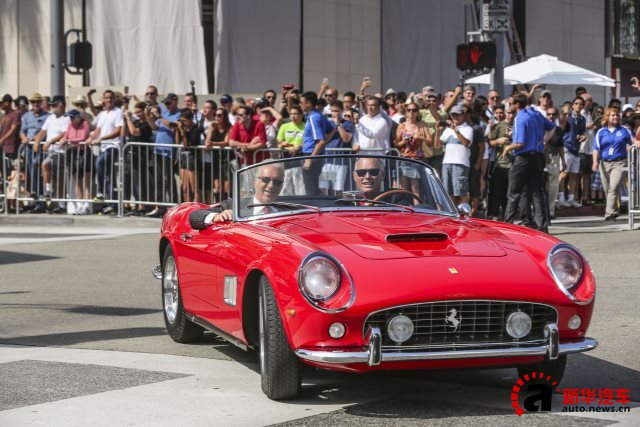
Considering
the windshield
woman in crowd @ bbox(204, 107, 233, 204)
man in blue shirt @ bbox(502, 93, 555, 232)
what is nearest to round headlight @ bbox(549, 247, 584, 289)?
the windshield

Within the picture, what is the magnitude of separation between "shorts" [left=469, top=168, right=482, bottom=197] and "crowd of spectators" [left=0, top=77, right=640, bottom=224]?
0.05 ft

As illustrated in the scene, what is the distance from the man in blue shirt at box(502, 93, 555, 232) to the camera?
17.1 m

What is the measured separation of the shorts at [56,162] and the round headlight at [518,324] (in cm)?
1555

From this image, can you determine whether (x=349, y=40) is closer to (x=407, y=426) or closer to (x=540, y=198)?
(x=540, y=198)

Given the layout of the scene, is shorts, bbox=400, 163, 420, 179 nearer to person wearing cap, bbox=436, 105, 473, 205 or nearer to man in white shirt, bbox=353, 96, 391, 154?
man in white shirt, bbox=353, 96, 391, 154

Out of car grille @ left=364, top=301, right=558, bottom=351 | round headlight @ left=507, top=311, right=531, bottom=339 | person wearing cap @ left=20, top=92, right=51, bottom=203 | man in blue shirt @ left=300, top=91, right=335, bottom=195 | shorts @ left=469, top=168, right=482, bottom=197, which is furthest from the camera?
person wearing cap @ left=20, top=92, right=51, bottom=203

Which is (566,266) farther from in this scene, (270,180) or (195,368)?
(195,368)

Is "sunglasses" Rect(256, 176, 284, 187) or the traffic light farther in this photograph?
the traffic light

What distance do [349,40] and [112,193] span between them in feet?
44.5

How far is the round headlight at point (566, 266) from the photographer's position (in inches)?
275

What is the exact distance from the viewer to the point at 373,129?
1820cm

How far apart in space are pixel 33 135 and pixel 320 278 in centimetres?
1625

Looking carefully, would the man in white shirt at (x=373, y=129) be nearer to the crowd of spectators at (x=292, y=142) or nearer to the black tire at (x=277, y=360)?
the crowd of spectators at (x=292, y=142)

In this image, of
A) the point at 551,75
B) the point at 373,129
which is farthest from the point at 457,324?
the point at 551,75
